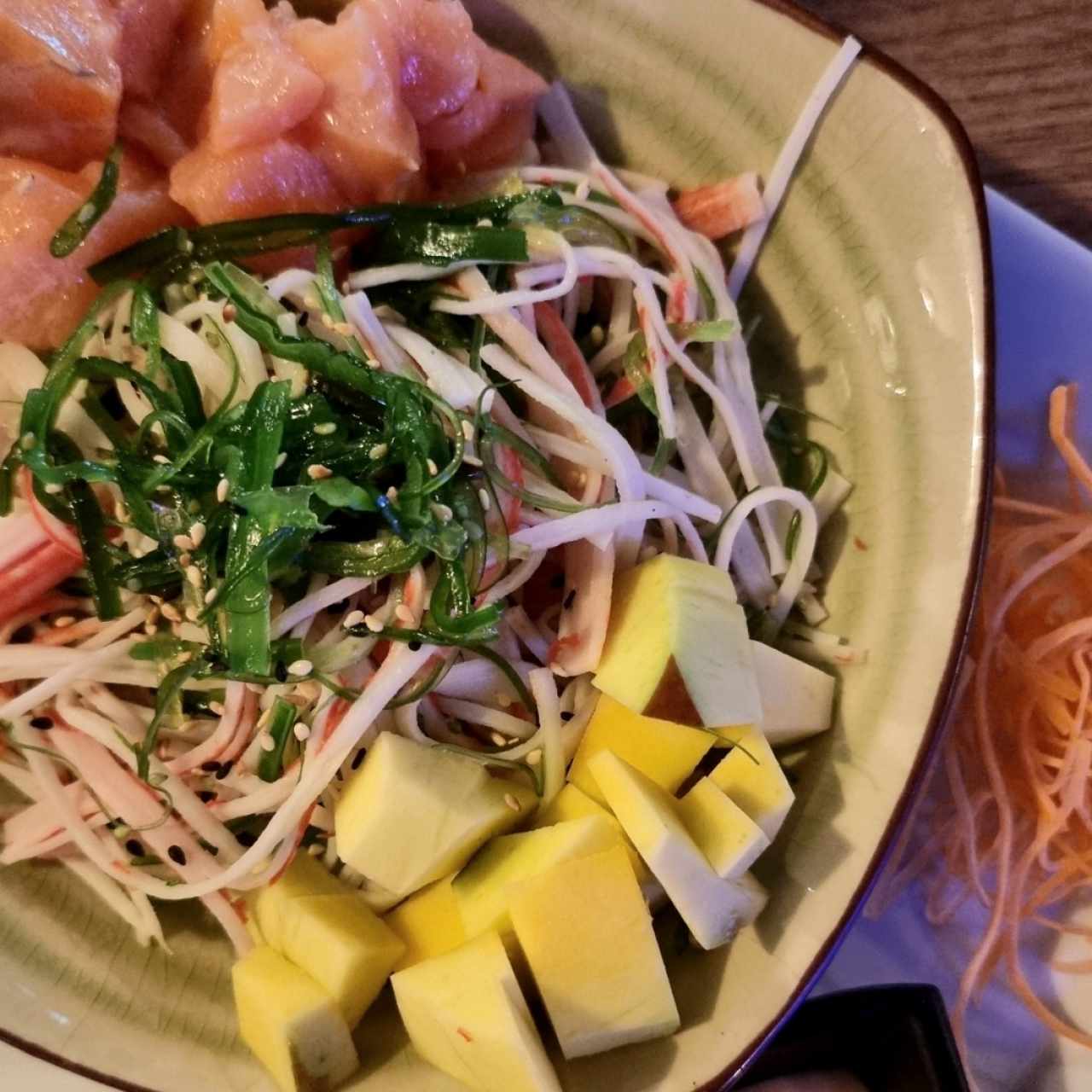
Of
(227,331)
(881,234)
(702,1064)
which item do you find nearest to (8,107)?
(227,331)

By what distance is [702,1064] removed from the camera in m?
1.40

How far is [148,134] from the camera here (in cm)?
162

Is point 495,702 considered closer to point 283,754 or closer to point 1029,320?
point 283,754

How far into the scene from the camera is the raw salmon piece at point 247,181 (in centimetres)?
152

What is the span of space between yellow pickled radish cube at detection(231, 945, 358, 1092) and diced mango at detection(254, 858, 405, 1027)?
0.9 inches

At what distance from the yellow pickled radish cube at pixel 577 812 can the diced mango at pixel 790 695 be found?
0.28 meters

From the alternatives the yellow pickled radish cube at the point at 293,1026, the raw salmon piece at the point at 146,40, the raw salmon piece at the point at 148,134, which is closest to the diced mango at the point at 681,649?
the yellow pickled radish cube at the point at 293,1026

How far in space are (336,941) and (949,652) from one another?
100cm

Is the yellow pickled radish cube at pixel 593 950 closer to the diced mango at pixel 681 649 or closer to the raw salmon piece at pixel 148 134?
the diced mango at pixel 681 649

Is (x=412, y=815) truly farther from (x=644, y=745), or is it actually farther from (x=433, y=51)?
(x=433, y=51)

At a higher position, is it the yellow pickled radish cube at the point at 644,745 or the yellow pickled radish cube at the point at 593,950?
the yellow pickled radish cube at the point at 644,745

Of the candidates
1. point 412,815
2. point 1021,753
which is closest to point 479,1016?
point 412,815

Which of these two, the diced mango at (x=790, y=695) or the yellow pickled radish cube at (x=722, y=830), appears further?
the diced mango at (x=790, y=695)

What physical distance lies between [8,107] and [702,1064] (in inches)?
69.6
